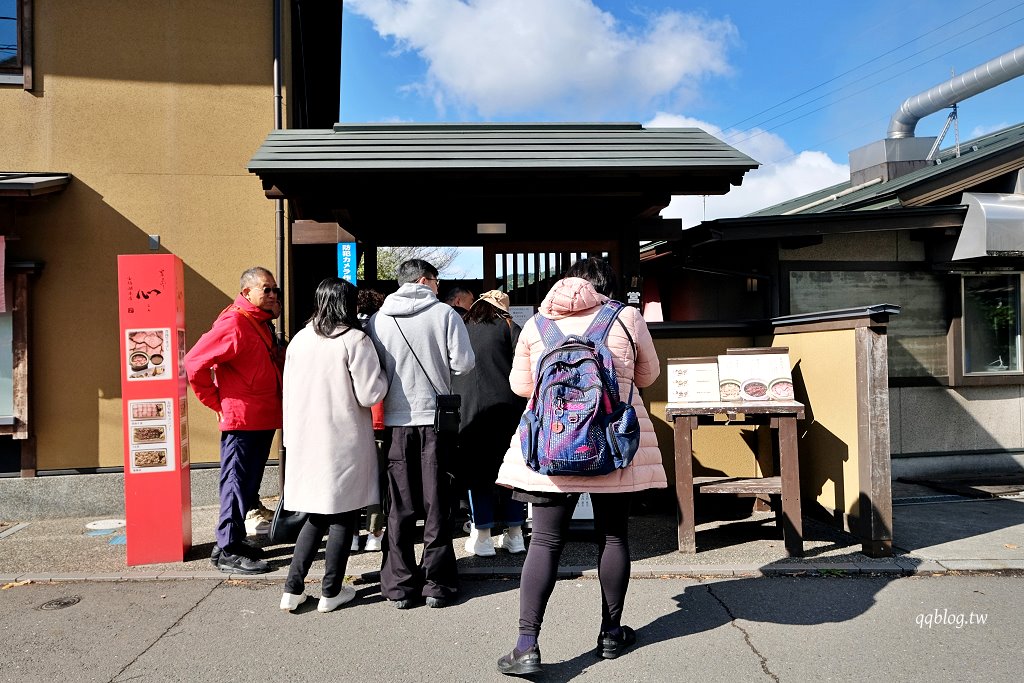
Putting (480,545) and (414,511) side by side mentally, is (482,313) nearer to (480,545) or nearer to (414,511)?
(414,511)

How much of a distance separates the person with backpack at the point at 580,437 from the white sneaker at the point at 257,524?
307 cm

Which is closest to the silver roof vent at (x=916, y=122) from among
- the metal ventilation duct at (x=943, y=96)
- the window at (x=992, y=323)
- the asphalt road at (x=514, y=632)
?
the metal ventilation duct at (x=943, y=96)

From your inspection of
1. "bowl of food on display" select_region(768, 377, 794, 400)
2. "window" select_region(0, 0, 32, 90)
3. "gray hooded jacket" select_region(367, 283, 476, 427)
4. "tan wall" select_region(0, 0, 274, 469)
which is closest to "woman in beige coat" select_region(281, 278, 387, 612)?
"gray hooded jacket" select_region(367, 283, 476, 427)

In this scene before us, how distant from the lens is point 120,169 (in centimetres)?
725

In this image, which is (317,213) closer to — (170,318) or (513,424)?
(170,318)

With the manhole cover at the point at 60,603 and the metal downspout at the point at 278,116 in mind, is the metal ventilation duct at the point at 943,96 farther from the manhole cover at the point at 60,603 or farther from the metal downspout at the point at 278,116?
the manhole cover at the point at 60,603

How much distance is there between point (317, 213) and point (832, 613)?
517cm

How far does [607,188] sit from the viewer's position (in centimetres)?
641

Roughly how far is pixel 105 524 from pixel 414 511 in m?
3.86

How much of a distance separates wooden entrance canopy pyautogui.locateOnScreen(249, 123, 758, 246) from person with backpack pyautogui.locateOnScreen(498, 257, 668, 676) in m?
2.68

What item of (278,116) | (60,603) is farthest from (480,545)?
(278,116)

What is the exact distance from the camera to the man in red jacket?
4.91 m

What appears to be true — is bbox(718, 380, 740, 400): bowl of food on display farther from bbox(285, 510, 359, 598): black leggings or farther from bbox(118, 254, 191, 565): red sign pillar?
bbox(118, 254, 191, 565): red sign pillar

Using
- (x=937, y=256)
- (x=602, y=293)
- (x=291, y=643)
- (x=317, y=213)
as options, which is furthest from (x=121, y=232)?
(x=937, y=256)
